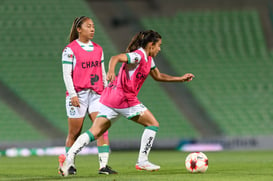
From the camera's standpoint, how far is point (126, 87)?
793cm

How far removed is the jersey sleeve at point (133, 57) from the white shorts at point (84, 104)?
0.99 metres

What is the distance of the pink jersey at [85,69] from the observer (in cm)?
830

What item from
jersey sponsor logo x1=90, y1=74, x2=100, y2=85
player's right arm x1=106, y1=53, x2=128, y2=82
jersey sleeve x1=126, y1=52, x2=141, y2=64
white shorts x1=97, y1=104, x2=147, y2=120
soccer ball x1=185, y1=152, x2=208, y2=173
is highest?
jersey sleeve x1=126, y1=52, x2=141, y2=64

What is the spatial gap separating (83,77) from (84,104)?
360 mm

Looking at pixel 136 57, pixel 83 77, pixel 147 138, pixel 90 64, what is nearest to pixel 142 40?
pixel 136 57

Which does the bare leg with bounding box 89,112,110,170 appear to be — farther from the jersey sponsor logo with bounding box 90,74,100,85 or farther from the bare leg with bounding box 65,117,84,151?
the jersey sponsor logo with bounding box 90,74,100,85

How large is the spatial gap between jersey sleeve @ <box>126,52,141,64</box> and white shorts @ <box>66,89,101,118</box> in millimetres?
986

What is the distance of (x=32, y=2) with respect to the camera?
22.9 metres

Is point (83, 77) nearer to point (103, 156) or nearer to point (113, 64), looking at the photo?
point (103, 156)

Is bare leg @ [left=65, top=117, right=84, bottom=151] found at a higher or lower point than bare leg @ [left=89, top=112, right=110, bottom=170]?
higher

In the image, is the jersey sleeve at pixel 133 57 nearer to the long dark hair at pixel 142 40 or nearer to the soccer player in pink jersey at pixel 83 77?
the long dark hair at pixel 142 40

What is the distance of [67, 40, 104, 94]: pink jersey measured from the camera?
8297 millimetres

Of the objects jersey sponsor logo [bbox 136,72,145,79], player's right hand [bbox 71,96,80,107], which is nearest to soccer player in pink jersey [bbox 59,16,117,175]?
player's right hand [bbox 71,96,80,107]

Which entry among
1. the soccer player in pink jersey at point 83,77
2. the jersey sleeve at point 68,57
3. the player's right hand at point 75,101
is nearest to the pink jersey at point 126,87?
the player's right hand at point 75,101
